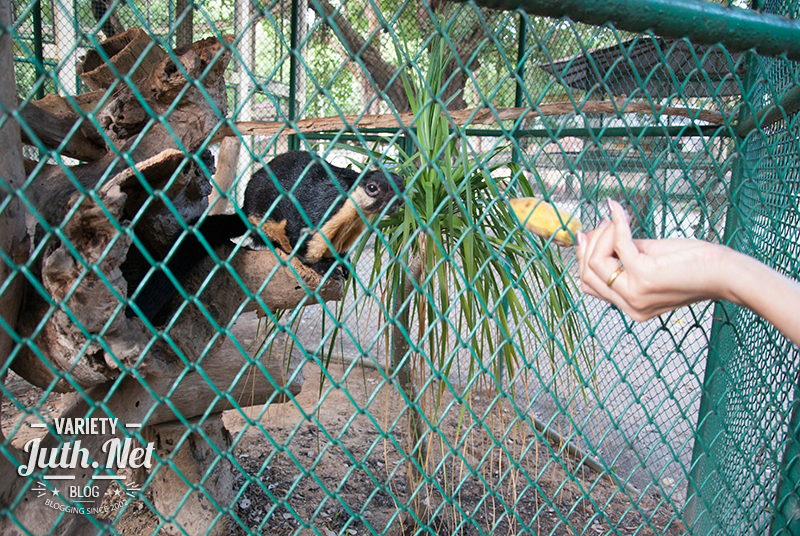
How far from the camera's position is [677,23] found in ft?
3.60

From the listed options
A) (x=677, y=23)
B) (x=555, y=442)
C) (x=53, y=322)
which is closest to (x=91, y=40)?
(x=53, y=322)

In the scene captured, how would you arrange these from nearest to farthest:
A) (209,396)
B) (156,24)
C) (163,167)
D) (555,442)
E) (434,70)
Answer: (163,167)
(434,70)
(209,396)
(555,442)
(156,24)

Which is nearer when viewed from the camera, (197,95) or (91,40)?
(91,40)

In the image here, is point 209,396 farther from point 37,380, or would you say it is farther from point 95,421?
point 37,380

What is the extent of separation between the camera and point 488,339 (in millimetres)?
1763

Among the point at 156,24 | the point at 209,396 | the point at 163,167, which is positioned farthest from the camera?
the point at 156,24

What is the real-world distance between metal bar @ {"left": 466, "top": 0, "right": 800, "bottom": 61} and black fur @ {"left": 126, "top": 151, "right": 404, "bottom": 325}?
97 cm

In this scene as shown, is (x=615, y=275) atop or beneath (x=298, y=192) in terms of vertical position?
beneath

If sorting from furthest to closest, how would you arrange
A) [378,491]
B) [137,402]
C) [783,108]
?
[378,491]
[137,402]
[783,108]

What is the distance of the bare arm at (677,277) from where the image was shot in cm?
91

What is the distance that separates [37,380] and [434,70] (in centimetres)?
184

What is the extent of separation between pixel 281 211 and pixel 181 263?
596 millimetres

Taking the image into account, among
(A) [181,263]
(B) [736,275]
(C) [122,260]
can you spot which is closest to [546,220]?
(B) [736,275]

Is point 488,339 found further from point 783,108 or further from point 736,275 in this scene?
point 783,108
